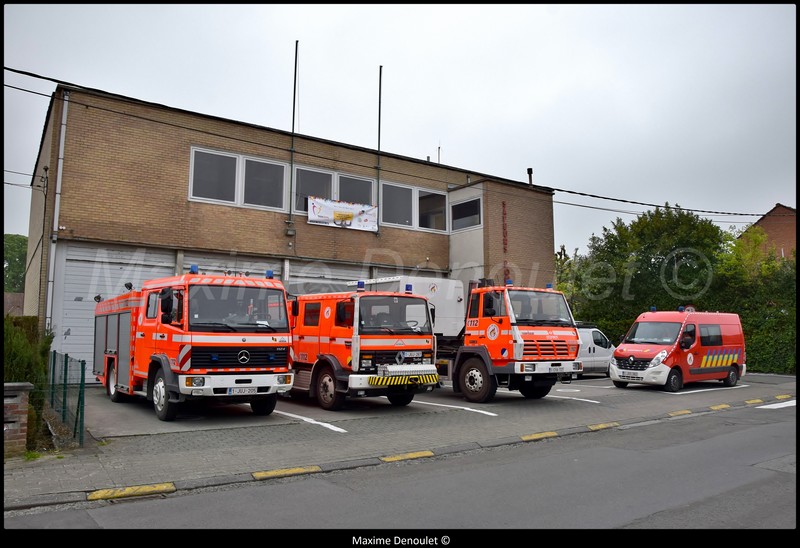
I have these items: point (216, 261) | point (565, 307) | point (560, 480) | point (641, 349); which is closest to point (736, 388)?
point (641, 349)

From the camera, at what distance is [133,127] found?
18109 millimetres

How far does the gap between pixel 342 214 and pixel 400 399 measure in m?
9.60

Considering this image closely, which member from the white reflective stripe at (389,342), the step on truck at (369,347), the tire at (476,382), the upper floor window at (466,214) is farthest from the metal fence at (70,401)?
the upper floor window at (466,214)

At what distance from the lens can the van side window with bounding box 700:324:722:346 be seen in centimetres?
1852

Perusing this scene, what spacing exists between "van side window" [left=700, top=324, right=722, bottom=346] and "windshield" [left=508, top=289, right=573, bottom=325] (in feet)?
20.8

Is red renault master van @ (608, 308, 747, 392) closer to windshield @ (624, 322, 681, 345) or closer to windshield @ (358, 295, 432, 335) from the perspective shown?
windshield @ (624, 322, 681, 345)

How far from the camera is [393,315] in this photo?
42.6 feet

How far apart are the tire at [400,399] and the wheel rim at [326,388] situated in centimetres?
149

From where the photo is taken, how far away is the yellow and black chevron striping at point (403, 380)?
12227mm

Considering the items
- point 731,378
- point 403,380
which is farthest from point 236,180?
point 731,378

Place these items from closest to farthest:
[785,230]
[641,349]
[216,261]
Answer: [641,349] → [216,261] → [785,230]

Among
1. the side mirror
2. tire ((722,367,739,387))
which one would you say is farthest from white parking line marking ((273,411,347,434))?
tire ((722,367,739,387))

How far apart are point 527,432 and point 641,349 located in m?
8.51

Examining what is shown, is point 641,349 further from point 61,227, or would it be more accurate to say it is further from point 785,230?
point 785,230
